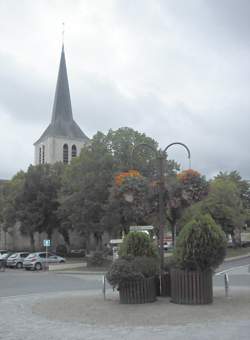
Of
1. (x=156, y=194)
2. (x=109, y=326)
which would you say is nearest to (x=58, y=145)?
(x=156, y=194)

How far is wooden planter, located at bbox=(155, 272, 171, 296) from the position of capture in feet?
48.4

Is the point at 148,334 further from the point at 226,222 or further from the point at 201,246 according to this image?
the point at 226,222

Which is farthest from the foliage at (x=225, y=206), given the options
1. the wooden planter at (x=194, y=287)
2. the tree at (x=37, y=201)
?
the wooden planter at (x=194, y=287)

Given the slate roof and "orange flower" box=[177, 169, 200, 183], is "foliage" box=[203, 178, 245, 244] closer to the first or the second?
"orange flower" box=[177, 169, 200, 183]

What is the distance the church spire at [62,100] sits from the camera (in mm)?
85125

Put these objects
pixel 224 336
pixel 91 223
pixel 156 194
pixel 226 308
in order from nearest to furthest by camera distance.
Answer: pixel 224 336 < pixel 226 308 < pixel 156 194 < pixel 91 223

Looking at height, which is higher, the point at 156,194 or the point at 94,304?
the point at 156,194

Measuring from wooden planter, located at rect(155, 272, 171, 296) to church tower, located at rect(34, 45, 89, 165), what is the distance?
70.4 metres

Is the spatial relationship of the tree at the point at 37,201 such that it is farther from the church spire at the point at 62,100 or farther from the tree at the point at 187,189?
the tree at the point at 187,189

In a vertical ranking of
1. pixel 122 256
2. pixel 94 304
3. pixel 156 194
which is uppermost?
pixel 156 194

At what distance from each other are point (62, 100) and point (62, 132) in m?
5.70

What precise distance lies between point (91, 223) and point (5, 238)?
33818mm

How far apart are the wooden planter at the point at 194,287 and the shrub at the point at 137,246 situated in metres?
1.69

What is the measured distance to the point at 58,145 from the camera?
282 feet
